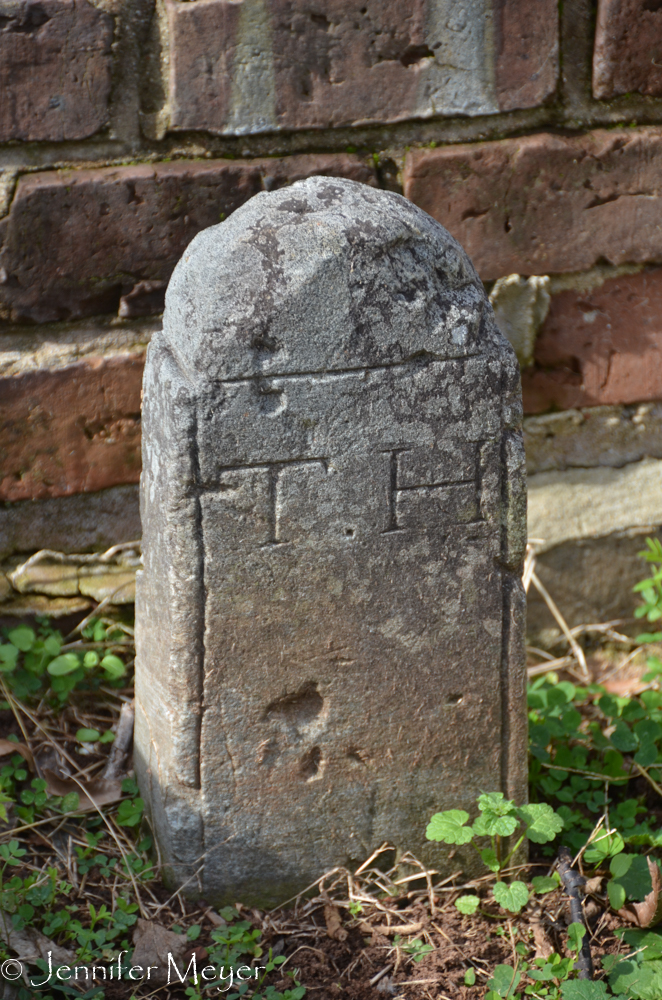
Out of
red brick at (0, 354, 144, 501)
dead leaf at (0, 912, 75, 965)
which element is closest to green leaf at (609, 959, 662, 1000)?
dead leaf at (0, 912, 75, 965)

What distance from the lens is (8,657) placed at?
2029 mm

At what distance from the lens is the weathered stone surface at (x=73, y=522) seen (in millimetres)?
2090

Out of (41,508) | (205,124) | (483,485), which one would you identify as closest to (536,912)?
(483,485)

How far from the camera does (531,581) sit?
2379 millimetres

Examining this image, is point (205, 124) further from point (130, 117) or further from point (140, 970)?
point (140, 970)

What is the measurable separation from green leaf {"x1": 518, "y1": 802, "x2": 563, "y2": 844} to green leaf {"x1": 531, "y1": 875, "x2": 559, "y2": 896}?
4.0 inches

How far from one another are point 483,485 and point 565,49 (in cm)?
107

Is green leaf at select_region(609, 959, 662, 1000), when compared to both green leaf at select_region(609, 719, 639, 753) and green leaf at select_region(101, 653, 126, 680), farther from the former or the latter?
green leaf at select_region(101, 653, 126, 680)

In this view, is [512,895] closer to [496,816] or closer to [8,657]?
[496,816]

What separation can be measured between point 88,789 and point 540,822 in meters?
0.87

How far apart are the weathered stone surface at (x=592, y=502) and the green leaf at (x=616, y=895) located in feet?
2.84

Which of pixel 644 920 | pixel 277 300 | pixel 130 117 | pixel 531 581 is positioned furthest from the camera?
pixel 531 581

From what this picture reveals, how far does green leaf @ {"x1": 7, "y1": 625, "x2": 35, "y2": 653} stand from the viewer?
2064 mm

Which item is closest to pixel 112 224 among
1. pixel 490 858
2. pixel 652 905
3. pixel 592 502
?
pixel 592 502
